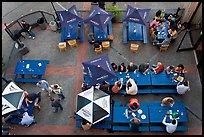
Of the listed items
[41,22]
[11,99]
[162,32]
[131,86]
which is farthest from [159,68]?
[41,22]

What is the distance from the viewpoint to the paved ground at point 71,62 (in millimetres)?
14820

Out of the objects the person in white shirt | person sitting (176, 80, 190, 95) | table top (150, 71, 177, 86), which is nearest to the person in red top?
the person in white shirt

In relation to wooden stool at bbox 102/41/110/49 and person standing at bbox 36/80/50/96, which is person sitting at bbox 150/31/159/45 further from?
person standing at bbox 36/80/50/96

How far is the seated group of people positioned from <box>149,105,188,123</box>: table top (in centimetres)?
475

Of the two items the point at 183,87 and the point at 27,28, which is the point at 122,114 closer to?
the point at 183,87

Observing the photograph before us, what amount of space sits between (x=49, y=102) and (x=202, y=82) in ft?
31.4

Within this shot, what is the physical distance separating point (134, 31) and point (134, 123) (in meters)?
7.29

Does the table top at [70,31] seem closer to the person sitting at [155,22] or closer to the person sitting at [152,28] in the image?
the person sitting at [152,28]

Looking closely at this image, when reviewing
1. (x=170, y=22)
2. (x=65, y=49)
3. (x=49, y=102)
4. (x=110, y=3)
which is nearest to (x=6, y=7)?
(x=65, y=49)

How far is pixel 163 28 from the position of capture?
1734 centimetres

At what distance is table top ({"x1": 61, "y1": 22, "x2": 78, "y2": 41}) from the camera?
17970mm

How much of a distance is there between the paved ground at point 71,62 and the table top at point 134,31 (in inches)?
21.2

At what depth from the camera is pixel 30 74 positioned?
655 inches

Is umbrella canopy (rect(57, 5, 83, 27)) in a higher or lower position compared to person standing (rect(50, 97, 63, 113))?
higher
